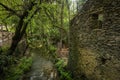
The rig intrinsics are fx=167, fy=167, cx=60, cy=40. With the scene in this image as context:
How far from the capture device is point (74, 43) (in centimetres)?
999

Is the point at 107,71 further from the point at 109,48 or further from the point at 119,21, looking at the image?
the point at 119,21

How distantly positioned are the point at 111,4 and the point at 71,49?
4830 millimetres

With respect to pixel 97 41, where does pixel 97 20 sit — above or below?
above

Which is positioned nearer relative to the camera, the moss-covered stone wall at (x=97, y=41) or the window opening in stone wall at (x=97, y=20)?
the moss-covered stone wall at (x=97, y=41)

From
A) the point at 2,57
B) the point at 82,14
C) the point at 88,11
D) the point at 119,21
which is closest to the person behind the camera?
the point at 119,21

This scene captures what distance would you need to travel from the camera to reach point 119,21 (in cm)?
582

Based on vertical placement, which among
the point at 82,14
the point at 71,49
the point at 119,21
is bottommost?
the point at 71,49

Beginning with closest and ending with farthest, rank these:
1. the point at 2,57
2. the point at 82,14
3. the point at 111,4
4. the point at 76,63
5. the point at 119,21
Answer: the point at 119,21
the point at 111,4
the point at 82,14
the point at 76,63
the point at 2,57

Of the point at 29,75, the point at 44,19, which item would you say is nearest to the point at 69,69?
the point at 29,75

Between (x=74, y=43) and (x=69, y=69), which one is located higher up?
(x=74, y=43)

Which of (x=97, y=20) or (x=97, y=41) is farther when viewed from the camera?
(x=97, y=20)

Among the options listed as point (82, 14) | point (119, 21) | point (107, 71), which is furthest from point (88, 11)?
point (107, 71)

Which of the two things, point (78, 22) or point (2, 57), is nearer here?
point (78, 22)

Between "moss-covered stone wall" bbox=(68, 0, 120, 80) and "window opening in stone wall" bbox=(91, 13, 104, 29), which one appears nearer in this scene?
"moss-covered stone wall" bbox=(68, 0, 120, 80)
